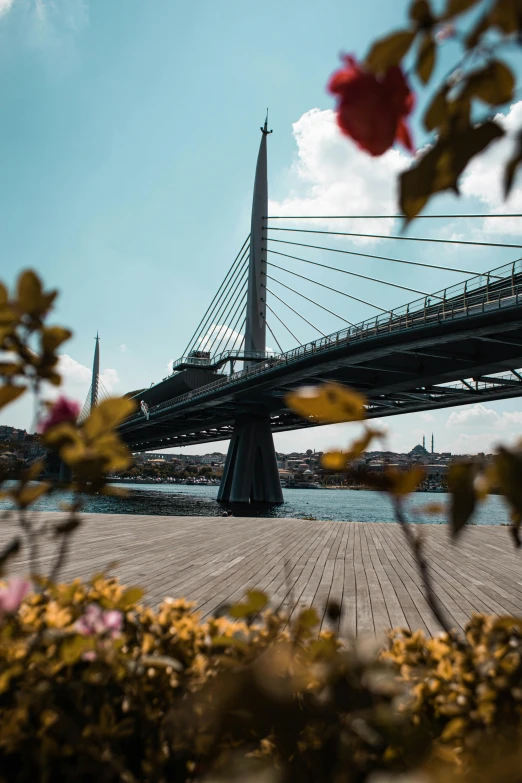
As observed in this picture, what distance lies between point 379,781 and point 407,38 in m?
0.96

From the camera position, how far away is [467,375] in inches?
1129

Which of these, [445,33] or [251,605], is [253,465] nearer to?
[251,605]

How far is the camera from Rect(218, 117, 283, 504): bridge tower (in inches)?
1665

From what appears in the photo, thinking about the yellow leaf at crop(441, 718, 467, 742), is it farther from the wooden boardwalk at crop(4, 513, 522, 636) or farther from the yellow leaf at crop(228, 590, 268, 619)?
the wooden boardwalk at crop(4, 513, 522, 636)

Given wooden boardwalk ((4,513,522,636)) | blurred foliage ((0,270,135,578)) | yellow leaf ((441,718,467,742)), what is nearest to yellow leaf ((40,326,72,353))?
blurred foliage ((0,270,135,578))

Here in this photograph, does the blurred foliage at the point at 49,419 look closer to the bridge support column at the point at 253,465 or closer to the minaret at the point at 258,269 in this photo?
the bridge support column at the point at 253,465

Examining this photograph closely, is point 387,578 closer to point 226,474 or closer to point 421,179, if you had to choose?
point 421,179

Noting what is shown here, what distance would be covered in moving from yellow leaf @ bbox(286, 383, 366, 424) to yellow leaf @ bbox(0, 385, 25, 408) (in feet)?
1.79

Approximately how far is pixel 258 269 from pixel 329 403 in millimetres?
47053

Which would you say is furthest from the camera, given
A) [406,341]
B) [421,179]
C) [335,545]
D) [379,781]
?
[406,341]

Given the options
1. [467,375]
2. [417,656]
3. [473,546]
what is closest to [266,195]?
[467,375]

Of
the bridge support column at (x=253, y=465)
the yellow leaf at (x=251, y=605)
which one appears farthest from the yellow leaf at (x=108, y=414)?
the bridge support column at (x=253, y=465)

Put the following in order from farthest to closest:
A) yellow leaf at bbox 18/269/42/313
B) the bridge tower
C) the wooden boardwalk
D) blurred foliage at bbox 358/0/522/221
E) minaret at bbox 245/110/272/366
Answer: minaret at bbox 245/110/272/366 → the bridge tower → the wooden boardwalk → yellow leaf at bbox 18/269/42/313 → blurred foliage at bbox 358/0/522/221

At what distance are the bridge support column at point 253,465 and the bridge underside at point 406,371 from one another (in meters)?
1.17
